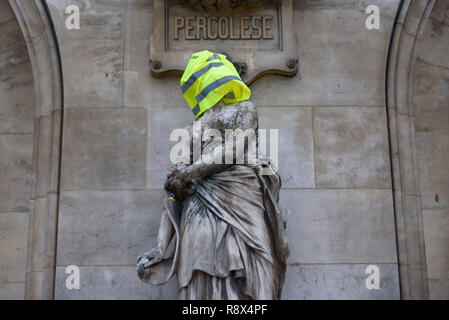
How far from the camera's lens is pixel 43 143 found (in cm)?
807

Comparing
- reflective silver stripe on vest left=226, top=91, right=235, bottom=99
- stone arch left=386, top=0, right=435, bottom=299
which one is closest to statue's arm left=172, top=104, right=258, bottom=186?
reflective silver stripe on vest left=226, top=91, right=235, bottom=99

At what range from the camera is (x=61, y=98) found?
8164 millimetres

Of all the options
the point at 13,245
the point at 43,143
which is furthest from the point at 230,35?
the point at 13,245

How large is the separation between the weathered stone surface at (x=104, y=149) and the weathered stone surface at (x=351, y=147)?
1771mm

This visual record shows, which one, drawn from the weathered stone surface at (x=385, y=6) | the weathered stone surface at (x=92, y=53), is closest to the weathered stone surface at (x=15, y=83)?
the weathered stone surface at (x=92, y=53)

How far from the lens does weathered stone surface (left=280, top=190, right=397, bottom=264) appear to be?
7.71 metres

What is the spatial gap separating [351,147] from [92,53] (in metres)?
2.80

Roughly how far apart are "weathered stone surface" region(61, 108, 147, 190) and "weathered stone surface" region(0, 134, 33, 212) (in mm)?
716

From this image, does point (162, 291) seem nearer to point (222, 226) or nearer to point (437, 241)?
point (222, 226)

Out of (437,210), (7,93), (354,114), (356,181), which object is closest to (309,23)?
(354,114)

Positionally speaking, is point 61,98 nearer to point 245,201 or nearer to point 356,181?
point 245,201

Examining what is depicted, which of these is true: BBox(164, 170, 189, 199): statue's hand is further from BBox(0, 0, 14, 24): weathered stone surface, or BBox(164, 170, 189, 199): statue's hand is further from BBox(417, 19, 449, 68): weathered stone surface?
BBox(417, 19, 449, 68): weathered stone surface

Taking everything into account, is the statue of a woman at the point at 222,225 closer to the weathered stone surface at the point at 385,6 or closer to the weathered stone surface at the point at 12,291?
the weathered stone surface at the point at 12,291

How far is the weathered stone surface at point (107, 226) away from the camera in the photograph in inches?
303
